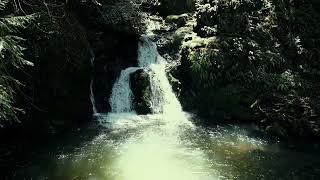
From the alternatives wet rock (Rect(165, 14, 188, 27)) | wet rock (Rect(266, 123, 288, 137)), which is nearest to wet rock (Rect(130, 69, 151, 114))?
wet rock (Rect(165, 14, 188, 27))

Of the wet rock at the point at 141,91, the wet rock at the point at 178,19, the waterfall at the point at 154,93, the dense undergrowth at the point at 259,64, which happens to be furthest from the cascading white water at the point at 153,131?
the wet rock at the point at 178,19

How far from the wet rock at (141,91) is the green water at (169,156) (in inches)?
56.6

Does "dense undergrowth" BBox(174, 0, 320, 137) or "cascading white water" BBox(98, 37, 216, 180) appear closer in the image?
"cascading white water" BBox(98, 37, 216, 180)

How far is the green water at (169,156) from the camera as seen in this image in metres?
10.7

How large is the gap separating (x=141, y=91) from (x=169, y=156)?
452 centimetres

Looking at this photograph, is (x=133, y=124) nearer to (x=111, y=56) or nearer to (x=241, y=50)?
(x=111, y=56)

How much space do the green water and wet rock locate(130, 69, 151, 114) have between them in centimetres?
144

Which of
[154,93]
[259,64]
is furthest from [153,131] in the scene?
[259,64]

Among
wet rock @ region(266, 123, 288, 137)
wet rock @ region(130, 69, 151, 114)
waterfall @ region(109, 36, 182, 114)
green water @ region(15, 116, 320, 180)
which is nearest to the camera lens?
green water @ region(15, 116, 320, 180)

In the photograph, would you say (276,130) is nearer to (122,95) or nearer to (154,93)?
(154,93)

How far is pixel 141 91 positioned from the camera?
625 inches

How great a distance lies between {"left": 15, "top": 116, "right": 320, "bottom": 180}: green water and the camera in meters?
10.7

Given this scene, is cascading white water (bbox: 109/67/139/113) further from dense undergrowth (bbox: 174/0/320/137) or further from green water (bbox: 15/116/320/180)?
dense undergrowth (bbox: 174/0/320/137)

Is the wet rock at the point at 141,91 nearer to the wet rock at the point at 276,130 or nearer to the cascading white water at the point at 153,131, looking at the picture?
the cascading white water at the point at 153,131
